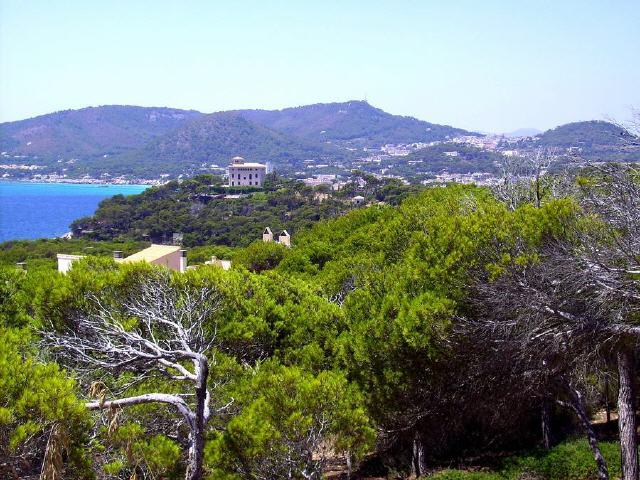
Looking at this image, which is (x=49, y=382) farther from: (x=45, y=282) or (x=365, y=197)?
(x=365, y=197)

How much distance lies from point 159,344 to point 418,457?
12.7ft

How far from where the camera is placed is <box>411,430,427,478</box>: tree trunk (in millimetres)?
8320

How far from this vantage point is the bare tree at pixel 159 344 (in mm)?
5340

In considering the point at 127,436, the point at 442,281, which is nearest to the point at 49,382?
the point at 127,436

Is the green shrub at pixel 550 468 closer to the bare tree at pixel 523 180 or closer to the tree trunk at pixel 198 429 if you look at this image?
the tree trunk at pixel 198 429

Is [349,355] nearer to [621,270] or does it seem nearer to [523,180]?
[621,270]

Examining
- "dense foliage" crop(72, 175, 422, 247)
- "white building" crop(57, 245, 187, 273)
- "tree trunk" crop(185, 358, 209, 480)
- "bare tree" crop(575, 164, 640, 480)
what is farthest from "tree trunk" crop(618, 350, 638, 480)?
"dense foliage" crop(72, 175, 422, 247)

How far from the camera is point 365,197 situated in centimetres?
6769

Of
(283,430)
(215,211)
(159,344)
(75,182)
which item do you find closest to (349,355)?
(283,430)

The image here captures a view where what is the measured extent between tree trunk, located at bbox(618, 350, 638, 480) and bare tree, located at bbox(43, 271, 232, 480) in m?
4.35

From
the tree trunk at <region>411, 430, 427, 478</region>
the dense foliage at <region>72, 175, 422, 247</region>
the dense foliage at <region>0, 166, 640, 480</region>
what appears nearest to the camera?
the dense foliage at <region>0, 166, 640, 480</region>

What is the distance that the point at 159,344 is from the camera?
25.0ft

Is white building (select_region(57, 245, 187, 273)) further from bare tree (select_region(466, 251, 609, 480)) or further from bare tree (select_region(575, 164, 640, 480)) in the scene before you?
bare tree (select_region(575, 164, 640, 480))

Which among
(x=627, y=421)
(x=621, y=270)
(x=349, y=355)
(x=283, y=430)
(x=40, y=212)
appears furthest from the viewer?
(x=40, y=212)
